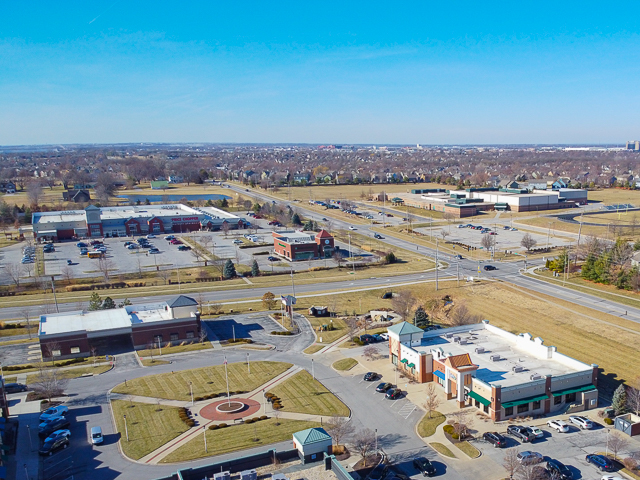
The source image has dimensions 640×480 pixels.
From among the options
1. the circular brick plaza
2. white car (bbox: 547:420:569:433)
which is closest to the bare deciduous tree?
the circular brick plaza

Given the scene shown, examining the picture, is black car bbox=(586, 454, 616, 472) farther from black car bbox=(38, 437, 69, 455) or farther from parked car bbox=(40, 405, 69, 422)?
parked car bbox=(40, 405, 69, 422)

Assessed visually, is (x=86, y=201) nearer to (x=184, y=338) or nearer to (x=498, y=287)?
(x=184, y=338)

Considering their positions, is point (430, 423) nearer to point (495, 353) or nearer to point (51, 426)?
point (495, 353)

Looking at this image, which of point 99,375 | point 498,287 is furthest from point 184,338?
point 498,287

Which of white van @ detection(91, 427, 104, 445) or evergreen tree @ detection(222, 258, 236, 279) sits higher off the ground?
evergreen tree @ detection(222, 258, 236, 279)

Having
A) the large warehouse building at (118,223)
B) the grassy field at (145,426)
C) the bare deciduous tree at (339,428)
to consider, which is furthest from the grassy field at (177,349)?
the large warehouse building at (118,223)

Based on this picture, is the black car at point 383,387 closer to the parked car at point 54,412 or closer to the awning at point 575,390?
the awning at point 575,390
